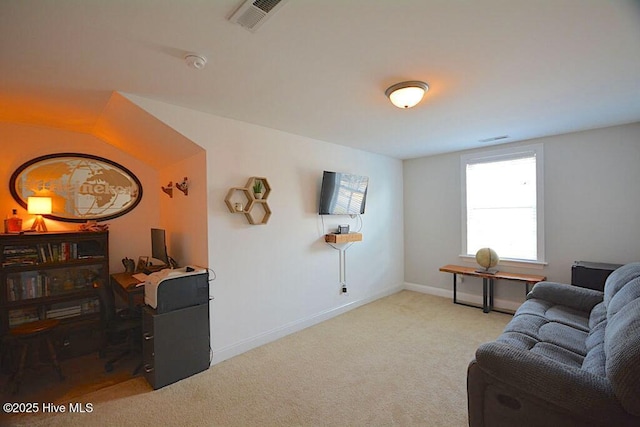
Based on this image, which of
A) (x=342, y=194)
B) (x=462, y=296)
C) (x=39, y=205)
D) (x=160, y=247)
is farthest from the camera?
(x=462, y=296)

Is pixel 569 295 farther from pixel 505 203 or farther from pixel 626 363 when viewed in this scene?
pixel 505 203

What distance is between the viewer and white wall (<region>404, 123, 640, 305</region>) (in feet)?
10.7

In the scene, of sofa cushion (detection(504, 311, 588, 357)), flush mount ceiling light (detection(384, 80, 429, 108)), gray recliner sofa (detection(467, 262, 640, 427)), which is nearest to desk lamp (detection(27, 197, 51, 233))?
flush mount ceiling light (detection(384, 80, 429, 108))

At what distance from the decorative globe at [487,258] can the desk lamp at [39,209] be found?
529 cm

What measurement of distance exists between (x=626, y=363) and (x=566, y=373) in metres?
0.23

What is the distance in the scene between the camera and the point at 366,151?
448 cm

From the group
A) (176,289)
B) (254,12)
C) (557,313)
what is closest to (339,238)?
(176,289)

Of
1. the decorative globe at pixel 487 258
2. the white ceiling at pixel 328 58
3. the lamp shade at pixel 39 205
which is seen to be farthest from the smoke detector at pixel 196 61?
the decorative globe at pixel 487 258

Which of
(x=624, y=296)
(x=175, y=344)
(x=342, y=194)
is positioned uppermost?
(x=342, y=194)

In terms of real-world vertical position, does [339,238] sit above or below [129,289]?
above

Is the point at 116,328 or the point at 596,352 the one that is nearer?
the point at 596,352

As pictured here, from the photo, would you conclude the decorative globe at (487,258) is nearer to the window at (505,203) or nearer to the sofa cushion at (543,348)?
the window at (505,203)

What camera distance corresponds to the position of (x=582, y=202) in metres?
3.55

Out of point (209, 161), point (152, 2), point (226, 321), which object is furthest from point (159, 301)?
point (152, 2)
